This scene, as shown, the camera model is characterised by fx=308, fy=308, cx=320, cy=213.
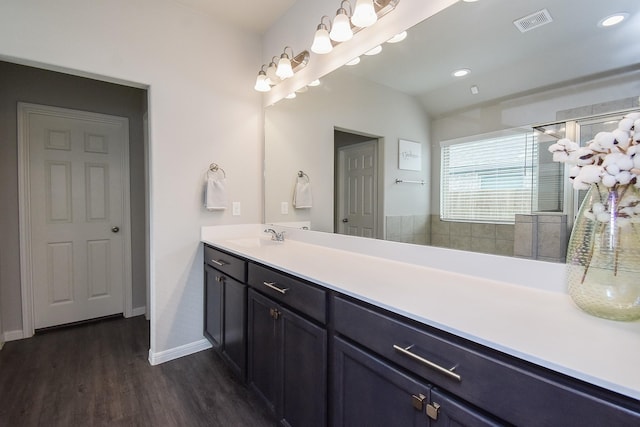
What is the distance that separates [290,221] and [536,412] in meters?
1.95

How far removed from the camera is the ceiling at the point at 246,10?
2193mm

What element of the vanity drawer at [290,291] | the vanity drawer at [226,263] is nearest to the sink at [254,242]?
the vanity drawer at [226,263]

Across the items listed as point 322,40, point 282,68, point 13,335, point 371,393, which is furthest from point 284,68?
point 13,335

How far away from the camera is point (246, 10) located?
228 centimetres

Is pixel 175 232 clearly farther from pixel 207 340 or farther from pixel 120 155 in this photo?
pixel 120 155

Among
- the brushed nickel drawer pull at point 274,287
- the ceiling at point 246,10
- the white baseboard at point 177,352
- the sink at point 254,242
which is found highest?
the ceiling at point 246,10

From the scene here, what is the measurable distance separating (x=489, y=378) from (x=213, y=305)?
191cm

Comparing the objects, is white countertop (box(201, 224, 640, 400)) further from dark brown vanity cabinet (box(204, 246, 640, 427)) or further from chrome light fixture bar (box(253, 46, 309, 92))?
chrome light fixture bar (box(253, 46, 309, 92))

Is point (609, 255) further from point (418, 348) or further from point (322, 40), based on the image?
point (322, 40)

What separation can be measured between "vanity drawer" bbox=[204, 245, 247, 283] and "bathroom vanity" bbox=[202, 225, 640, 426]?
0.02 meters

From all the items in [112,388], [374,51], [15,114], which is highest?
[374,51]

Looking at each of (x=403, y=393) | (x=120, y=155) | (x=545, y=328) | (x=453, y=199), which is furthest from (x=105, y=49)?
(x=545, y=328)

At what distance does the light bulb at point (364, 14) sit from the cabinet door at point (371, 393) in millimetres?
1508

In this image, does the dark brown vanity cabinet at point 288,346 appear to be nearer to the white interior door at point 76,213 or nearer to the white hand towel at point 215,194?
the white hand towel at point 215,194
